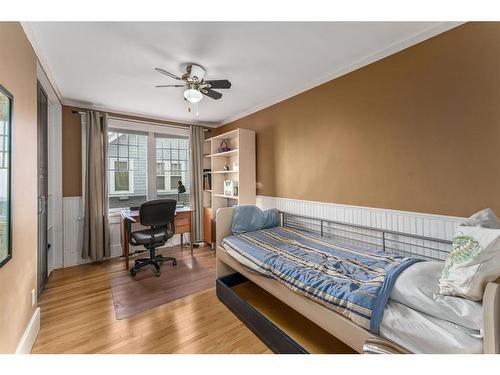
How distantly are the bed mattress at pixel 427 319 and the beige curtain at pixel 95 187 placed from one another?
141 inches

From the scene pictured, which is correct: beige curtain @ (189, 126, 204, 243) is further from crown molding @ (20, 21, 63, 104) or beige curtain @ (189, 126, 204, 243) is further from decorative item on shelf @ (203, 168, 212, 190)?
crown molding @ (20, 21, 63, 104)

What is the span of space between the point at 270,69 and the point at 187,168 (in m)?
2.61

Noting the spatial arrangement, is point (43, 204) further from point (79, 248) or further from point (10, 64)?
point (10, 64)

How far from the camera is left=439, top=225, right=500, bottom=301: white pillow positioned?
3.10ft

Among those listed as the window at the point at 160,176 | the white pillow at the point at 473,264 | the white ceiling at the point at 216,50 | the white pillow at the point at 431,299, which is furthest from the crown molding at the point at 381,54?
the window at the point at 160,176

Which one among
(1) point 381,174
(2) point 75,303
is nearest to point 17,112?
(2) point 75,303

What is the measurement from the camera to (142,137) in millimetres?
3789

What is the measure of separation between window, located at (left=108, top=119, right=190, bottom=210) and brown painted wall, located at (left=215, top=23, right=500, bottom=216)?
241 cm

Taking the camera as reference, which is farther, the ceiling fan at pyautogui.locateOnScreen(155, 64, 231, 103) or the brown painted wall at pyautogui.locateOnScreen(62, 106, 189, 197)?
the brown painted wall at pyautogui.locateOnScreen(62, 106, 189, 197)

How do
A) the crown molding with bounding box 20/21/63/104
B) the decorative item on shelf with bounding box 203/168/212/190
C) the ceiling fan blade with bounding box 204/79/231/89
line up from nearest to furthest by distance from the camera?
the crown molding with bounding box 20/21/63/104
the ceiling fan blade with bounding box 204/79/231/89
the decorative item on shelf with bounding box 203/168/212/190

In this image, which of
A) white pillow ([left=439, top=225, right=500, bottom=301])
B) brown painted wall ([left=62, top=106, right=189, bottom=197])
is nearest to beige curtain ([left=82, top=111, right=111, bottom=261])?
brown painted wall ([left=62, top=106, right=189, bottom=197])

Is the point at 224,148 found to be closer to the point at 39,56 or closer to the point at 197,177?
the point at 197,177

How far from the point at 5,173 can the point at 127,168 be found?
2.58m

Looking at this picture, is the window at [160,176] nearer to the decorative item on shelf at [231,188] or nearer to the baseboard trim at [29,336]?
the decorative item on shelf at [231,188]
